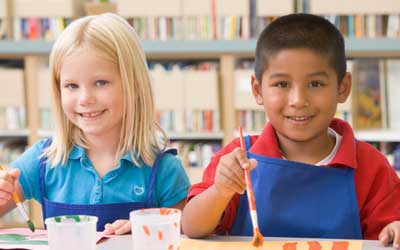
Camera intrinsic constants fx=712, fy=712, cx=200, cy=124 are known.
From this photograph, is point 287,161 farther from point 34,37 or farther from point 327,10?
point 34,37

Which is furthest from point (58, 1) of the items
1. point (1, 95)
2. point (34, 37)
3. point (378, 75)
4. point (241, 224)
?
point (241, 224)

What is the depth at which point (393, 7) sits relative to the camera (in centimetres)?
305

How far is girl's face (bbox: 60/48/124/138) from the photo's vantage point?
1400 millimetres

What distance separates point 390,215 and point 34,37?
2460 millimetres

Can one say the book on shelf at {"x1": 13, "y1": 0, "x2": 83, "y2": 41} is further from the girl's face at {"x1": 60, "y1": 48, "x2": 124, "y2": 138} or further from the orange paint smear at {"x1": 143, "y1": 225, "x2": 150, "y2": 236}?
the orange paint smear at {"x1": 143, "y1": 225, "x2": 150, "y2": 236}

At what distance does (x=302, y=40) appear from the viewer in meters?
A: 1.28

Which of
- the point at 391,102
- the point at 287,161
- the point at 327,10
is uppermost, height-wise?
the point at 327,10

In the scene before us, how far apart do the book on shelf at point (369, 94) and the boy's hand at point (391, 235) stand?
207cm

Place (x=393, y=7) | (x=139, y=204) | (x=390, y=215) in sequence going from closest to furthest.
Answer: (x=390, y=215)
(x=139, y=204)
(x=393, y=7)

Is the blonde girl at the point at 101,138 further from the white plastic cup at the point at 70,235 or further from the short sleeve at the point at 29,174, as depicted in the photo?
the white plastic cup at the point at 70,235

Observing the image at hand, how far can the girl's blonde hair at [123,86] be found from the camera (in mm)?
1432

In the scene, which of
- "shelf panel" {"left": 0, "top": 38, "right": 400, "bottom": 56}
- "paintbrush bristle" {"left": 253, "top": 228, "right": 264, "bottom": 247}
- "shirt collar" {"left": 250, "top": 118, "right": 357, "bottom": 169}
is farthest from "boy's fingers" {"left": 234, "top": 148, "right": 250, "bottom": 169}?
"shelf panel" {"left": 0, "top": 38, "right": 400, "bottom": 56}

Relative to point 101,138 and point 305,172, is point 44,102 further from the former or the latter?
point 305,172

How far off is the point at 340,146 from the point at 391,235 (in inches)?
9.3
